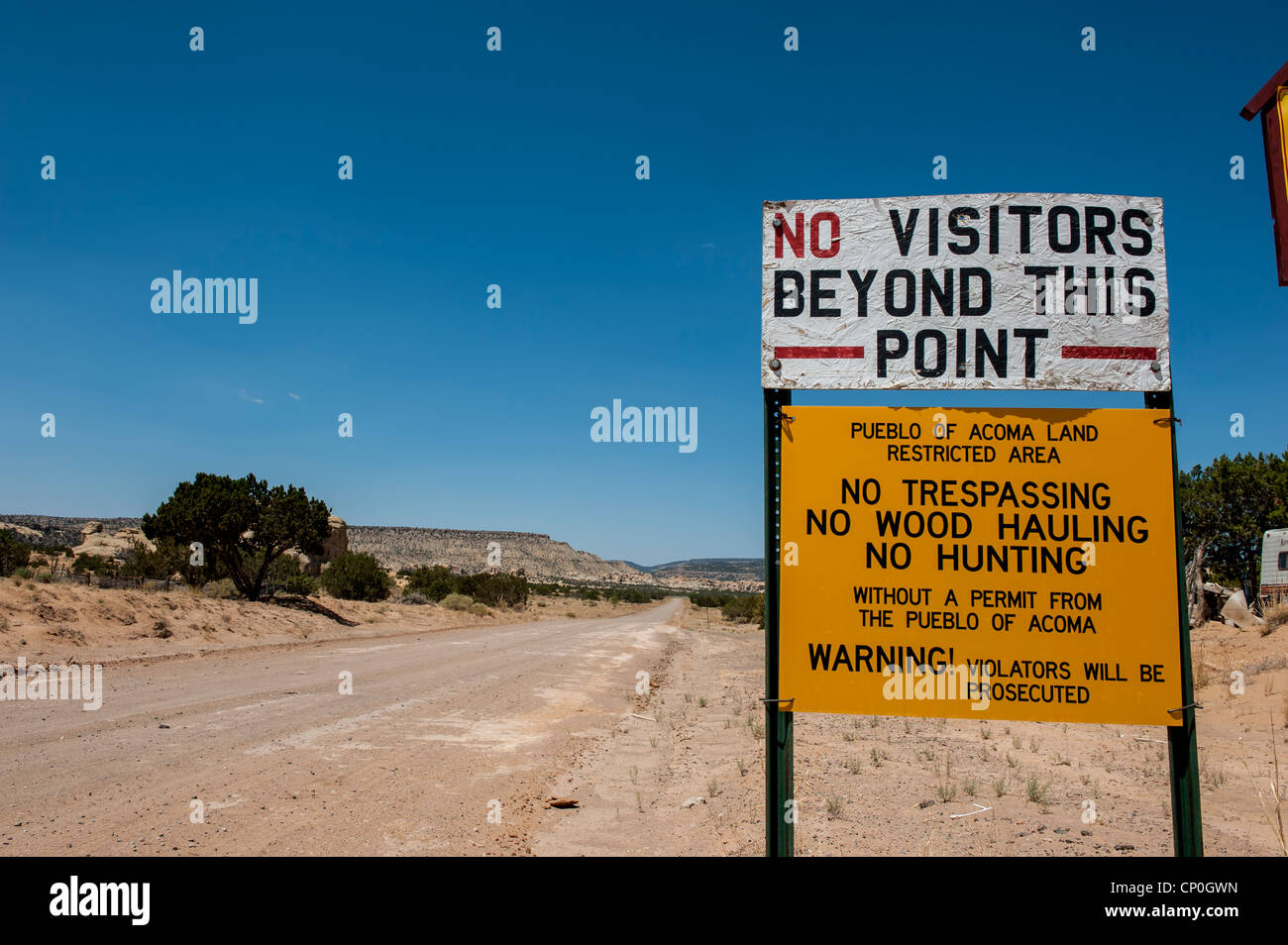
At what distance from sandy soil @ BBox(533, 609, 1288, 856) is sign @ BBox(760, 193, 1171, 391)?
3602 mm

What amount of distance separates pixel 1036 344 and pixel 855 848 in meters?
3.82

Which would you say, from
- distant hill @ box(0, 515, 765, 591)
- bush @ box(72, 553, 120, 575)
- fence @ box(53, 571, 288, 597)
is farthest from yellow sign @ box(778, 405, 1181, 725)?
distant hill @ box(0, 515, 765, 591)

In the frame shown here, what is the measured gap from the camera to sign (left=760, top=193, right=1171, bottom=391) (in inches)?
139

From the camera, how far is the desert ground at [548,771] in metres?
5.30

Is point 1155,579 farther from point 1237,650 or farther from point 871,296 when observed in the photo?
point 1237,650

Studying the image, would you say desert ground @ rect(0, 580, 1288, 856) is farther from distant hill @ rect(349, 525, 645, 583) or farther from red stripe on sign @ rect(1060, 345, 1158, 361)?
distant hill @ rect(349, 525, 645, 583)

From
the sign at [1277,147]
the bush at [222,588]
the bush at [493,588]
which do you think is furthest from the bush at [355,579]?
the sign at [1277,147]

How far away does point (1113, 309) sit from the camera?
11.6ft

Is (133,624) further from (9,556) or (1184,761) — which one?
(1184,761)

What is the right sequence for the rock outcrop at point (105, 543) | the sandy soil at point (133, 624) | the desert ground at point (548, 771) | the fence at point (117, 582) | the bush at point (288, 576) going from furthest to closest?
the rock outcrop at point (105, 543), the bush at point (288, 576), the fence at point (117, 582), the sandy soil at point (133, 624), the desert ground at point (548, 771)

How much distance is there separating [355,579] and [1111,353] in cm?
4096

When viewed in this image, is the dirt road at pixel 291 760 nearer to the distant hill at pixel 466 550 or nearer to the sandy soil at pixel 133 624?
the sandy soil at pixel 133 624

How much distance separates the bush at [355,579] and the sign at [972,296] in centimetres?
3954
